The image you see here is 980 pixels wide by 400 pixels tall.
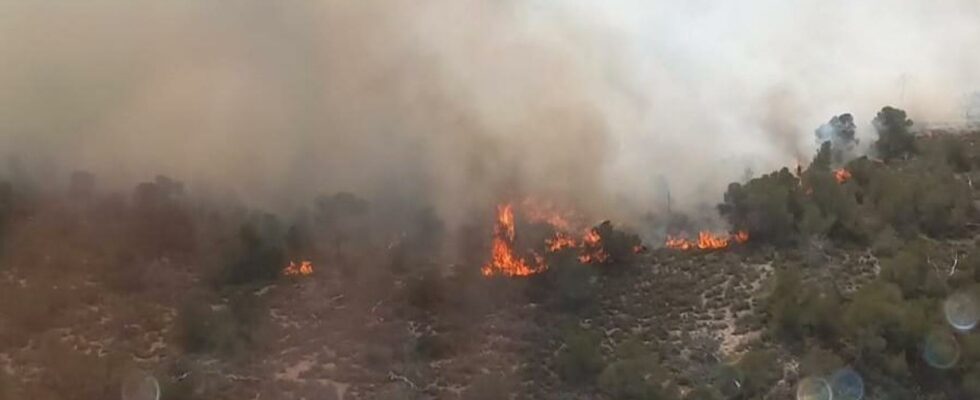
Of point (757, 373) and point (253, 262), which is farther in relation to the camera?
point (253, 262)

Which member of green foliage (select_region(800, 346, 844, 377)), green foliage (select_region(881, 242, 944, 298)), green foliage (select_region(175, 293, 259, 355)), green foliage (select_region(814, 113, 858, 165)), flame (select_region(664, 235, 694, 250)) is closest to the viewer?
green foliage (select_region(800, 346, 844, 377))

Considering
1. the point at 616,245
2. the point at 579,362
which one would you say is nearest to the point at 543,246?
the point at 616,245

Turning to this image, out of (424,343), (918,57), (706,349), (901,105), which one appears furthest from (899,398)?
(918,57)

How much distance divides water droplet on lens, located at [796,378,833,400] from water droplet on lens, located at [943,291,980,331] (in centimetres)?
357

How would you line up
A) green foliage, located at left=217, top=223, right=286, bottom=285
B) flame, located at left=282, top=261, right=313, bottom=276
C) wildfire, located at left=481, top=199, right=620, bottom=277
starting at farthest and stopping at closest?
wildfire, located at left=481, top=199, right=620, bottom=277, flame, located at left=282, top=261, right=313, bottom=276, green foliage, located at left=217, top=223, right=286, bottom=285

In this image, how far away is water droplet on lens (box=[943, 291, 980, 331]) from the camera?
25750 mm

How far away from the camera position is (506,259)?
98.5 feet

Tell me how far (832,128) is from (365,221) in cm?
1684

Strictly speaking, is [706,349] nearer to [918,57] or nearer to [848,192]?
[848,192]

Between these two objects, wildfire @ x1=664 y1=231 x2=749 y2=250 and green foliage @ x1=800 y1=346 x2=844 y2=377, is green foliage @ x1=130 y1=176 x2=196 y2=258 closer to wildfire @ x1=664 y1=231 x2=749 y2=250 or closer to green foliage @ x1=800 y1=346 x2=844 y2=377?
wildfire @ x1=664 y1=231 x2=749 y2=250

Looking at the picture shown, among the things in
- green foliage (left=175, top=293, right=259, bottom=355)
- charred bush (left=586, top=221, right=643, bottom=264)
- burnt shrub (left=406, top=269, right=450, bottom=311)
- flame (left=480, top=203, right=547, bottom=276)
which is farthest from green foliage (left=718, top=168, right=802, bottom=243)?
green foliage (left=175, top=293, right=259, bottom=355)

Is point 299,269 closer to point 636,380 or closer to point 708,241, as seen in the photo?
point 636,380

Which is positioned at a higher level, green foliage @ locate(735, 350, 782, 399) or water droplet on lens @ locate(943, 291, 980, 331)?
water droplet on lens @ locate(943, 291, 980, 331)

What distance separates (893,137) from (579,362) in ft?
60.2
